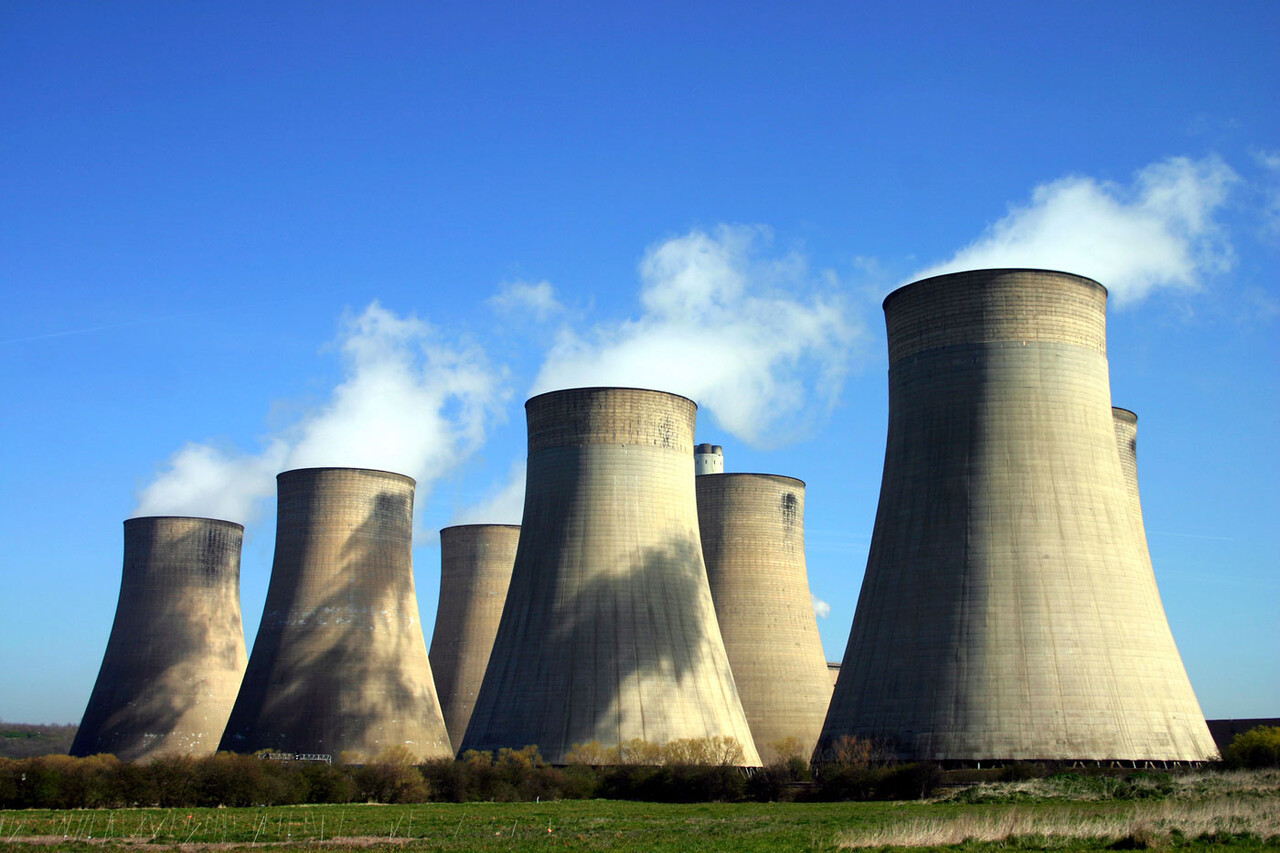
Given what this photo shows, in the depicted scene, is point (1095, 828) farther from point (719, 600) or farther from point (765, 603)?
point (719, 600)

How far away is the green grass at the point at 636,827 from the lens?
1328 cm

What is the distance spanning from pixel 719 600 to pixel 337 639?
11.6m

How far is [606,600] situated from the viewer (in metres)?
29.6

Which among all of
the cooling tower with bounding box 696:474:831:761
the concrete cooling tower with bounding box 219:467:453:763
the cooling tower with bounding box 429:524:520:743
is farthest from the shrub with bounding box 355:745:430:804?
the cooling tower with bounding box 429:524:520:743

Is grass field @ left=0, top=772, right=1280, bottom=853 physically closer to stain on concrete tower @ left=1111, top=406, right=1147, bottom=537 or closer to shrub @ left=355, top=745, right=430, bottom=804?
shrub @ left=355, top=745, right=430, bottom=804

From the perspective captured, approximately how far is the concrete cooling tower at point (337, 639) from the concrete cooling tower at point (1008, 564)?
17.2m

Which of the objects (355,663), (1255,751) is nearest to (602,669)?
(355,663)

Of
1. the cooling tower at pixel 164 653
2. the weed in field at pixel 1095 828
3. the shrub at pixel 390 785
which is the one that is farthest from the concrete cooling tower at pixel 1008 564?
the cooling tower at pixel 164 653

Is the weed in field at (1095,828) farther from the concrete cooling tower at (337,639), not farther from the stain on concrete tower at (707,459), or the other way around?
the stain on concrete tower at (707,459)

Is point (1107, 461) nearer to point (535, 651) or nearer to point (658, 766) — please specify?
point (658, 766)

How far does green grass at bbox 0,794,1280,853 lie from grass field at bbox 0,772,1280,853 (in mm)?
26

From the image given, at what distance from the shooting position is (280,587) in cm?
3806

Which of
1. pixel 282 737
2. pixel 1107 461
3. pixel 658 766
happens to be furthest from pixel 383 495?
pixel 1107 461

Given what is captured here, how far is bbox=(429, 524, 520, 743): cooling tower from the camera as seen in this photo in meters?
46.0
